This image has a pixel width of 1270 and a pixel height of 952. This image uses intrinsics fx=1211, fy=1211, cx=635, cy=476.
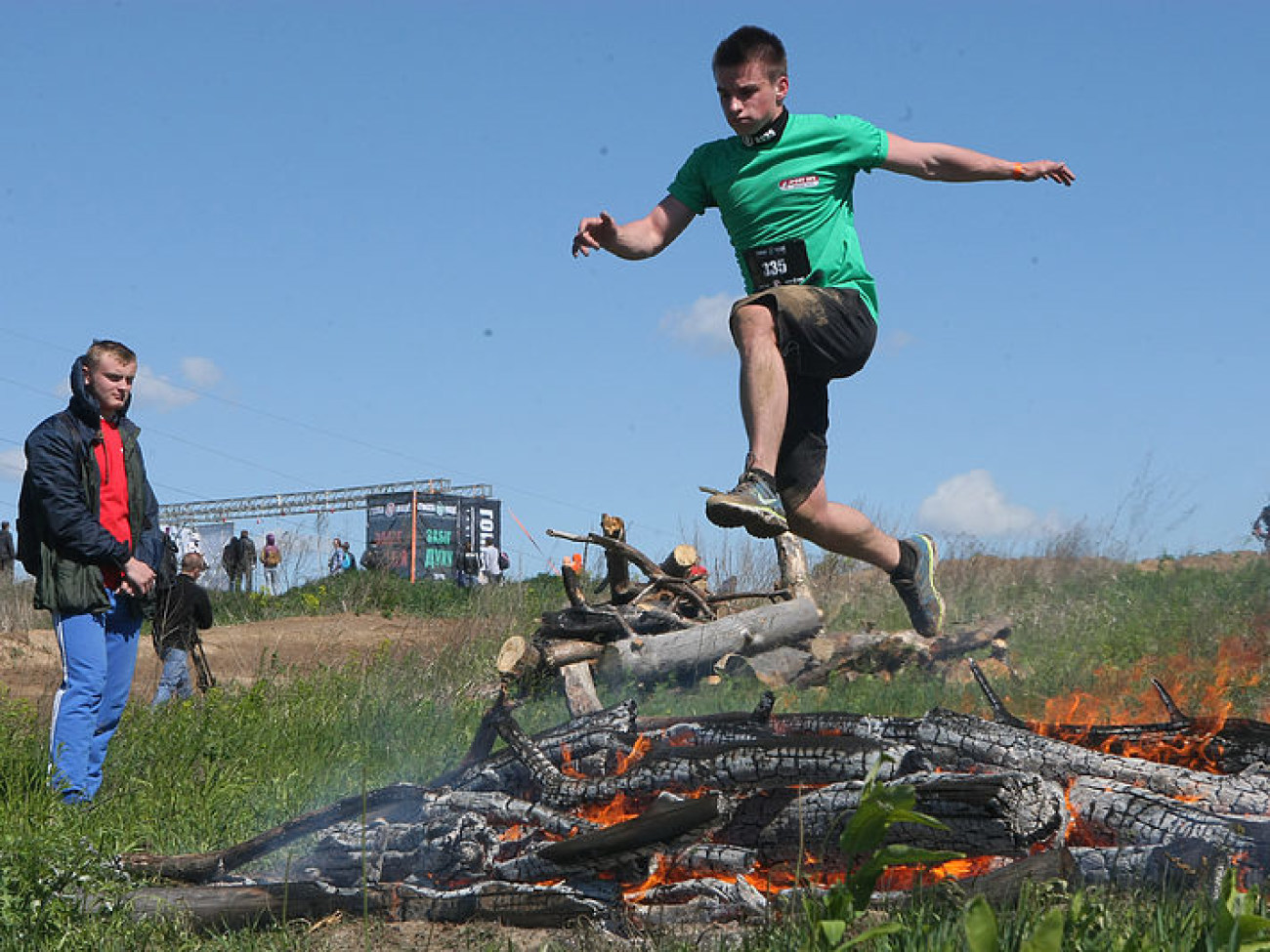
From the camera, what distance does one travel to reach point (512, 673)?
898cm

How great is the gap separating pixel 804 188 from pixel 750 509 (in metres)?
1.34

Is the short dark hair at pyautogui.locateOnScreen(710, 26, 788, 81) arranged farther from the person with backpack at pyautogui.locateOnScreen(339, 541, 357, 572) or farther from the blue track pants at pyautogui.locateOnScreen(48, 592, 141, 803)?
the person with backpack at pyautogui.locateOnScreen(339, 541, 357, 572)

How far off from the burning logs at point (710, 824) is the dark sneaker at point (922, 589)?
4.84ft

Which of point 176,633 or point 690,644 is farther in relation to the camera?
point 690,644

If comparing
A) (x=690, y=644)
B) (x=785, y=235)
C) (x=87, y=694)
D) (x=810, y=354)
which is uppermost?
(x=785, y=235)

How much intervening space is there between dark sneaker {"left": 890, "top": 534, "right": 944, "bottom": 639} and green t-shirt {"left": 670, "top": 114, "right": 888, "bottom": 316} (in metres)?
1.47

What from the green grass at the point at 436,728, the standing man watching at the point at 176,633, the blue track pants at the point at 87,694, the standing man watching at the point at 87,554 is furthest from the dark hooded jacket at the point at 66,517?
the standing man watching at the point at 176,633

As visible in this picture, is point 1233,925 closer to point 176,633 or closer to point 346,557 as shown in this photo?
point 176,633

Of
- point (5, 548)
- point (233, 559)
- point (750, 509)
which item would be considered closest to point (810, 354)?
point (750, 509)

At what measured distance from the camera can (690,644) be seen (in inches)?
375

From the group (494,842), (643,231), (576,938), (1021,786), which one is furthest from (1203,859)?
(643,231)

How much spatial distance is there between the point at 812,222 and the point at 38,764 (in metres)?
4.17

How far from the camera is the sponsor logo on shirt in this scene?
15.2ft

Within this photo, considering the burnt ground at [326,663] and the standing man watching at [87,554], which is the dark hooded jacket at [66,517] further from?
the burnt ground at [326,663]
